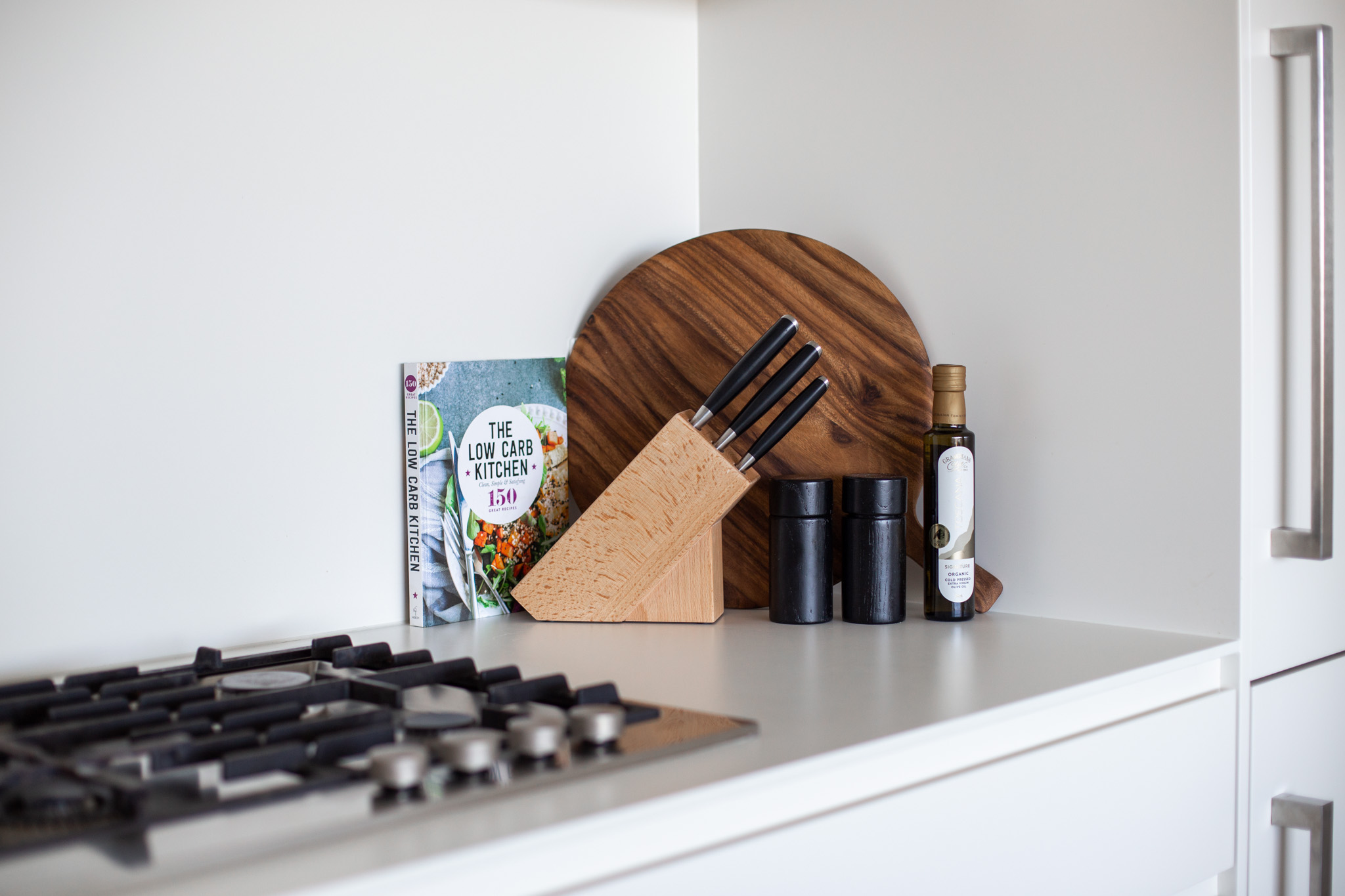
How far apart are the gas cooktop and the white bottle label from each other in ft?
1.48

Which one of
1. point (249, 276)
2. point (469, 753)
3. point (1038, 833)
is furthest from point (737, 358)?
point (469, 753)

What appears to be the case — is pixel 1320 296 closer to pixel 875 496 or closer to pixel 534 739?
pixel 875 496

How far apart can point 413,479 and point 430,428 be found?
2.2 inches

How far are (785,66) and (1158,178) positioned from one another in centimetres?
50

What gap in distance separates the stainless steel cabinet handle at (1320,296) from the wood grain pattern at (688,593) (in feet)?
1.79

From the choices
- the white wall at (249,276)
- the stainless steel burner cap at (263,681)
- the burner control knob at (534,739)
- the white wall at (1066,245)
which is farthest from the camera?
the white wall at (1066,245)

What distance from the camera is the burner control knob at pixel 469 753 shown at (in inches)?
25.6

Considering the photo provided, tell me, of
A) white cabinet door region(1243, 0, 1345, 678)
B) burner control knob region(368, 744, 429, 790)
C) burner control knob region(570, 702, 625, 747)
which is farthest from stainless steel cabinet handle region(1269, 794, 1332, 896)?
burner control knob region(368, 744, 429, 790)

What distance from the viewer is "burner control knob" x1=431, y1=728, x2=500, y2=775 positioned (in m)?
0.65

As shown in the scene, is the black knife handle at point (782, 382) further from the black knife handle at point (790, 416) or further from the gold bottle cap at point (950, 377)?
the gold bottle cap at point (950, 377)

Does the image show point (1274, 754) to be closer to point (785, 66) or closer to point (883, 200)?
point (883, 200)

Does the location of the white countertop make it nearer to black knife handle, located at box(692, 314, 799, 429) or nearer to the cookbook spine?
the cookbook spine

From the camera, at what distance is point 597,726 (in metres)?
0.71

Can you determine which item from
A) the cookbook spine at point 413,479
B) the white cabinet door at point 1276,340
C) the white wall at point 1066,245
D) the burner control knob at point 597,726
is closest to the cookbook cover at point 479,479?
the cookbook spine at point 413,479
